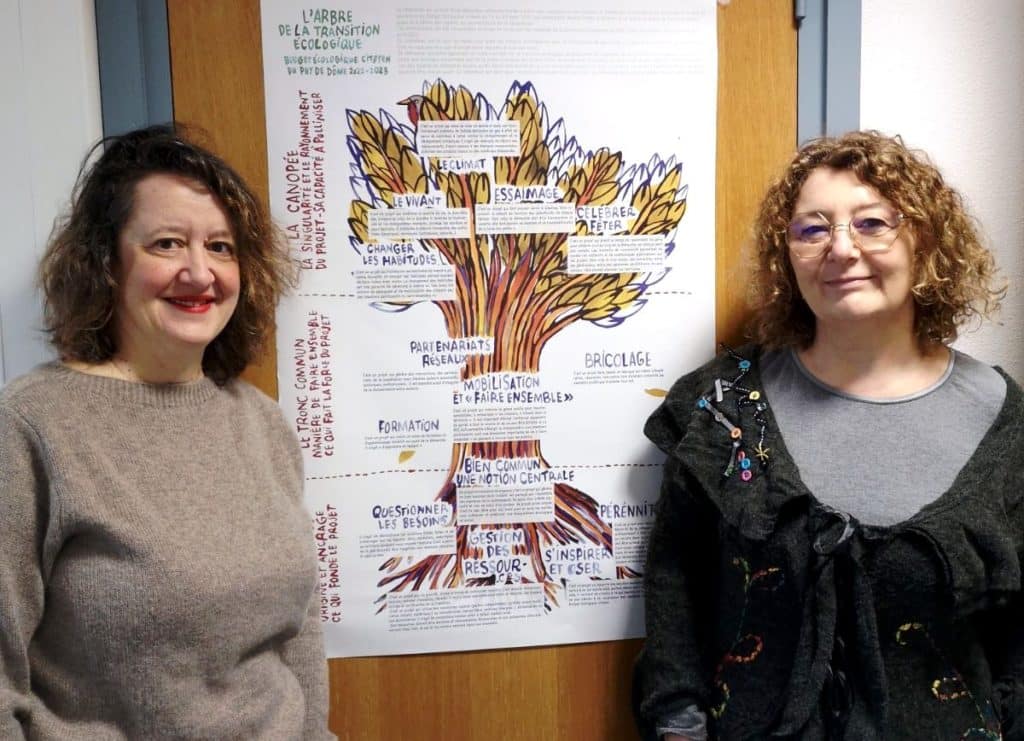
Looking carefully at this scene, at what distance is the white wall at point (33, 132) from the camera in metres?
1.00

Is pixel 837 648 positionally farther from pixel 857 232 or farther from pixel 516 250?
pixel 516 250

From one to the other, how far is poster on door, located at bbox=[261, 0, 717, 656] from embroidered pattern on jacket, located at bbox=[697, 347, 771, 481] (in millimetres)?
147

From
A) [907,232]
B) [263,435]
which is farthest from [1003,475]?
[263,435]

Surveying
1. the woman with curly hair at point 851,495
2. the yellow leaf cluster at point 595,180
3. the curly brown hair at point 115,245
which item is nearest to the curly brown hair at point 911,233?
the woman with curly hair at point 851,495

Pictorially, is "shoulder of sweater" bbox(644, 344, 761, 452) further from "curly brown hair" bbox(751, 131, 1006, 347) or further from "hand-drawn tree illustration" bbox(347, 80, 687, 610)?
"hand-drawn tree illustration" bbox(347, 80, 687, 610)

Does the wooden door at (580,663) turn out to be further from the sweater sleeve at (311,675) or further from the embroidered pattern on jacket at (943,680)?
the embroidered pattern on jacket at (943,680)

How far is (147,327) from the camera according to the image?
0.84m

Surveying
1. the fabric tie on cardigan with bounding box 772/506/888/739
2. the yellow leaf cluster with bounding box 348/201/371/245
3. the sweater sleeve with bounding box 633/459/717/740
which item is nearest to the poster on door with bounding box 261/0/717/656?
the yellow leaf cluster with bounding box 348/201/371/245

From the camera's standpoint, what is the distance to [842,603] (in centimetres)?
91

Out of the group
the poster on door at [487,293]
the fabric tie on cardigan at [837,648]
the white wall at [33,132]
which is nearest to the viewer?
the fabric tie on cardigan at [837,648]

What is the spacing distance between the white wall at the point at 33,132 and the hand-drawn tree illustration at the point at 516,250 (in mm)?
404

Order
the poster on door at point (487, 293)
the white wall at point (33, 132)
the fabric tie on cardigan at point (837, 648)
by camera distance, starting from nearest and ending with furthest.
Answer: the fabric tie on cardigan at point (837, 648) → the white wall at point (33, 132) → the poster on door at point (487, 293)

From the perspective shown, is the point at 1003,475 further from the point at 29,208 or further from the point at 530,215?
the point at 29,208

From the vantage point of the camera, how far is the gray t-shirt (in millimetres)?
912
